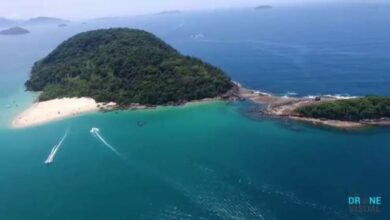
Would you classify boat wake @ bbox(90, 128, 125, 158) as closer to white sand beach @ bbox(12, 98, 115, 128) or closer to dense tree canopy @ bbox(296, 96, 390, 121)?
white sand beach @ bbox(12, 98, 115, 128)

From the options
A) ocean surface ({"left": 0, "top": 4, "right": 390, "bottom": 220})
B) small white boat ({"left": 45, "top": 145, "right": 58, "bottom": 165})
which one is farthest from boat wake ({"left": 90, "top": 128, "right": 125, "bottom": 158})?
small white boat ({"left": 45, "top": 145, "right": 58, "bottom": 165})

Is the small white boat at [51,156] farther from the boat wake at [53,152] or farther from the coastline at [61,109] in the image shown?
the coastline at [61,109]

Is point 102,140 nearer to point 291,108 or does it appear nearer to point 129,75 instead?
point 129,75

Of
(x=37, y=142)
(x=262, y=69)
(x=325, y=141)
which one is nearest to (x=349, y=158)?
(x=325, y=141)

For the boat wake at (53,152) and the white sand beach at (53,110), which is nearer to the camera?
the boat wake at (53,152)

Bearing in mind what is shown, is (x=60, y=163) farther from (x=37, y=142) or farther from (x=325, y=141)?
(x=325, y=141)

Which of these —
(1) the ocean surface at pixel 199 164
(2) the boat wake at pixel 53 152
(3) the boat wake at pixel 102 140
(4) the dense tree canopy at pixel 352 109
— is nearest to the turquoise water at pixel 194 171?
(1) the ocean surface at pixel 199 164
